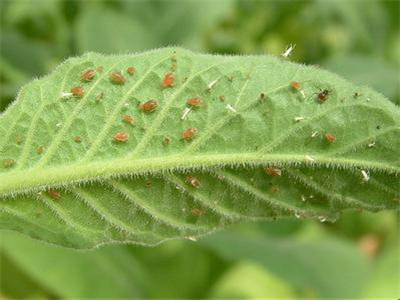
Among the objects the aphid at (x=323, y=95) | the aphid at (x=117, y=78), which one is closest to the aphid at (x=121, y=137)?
the aphid at (x=117, y=78)

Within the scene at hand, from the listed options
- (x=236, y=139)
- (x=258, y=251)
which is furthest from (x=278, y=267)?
(x=236, y=139)

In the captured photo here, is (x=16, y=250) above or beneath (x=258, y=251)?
beneath

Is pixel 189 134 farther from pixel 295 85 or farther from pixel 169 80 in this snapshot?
pixel 295 85

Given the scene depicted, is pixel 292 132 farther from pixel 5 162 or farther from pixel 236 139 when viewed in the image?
pixel 5 162

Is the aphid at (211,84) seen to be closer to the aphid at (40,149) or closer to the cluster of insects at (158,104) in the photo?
the cluster of insects at (158,104)

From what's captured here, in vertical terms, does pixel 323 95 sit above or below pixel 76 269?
below

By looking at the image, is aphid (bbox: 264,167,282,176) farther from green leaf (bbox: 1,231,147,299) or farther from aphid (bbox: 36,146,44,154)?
green leaf (bbox: 1,231,147,299)

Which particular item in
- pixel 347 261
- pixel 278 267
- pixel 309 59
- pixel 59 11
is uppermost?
pixel 309 59

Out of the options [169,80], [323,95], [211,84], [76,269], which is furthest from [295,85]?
[76,269]
